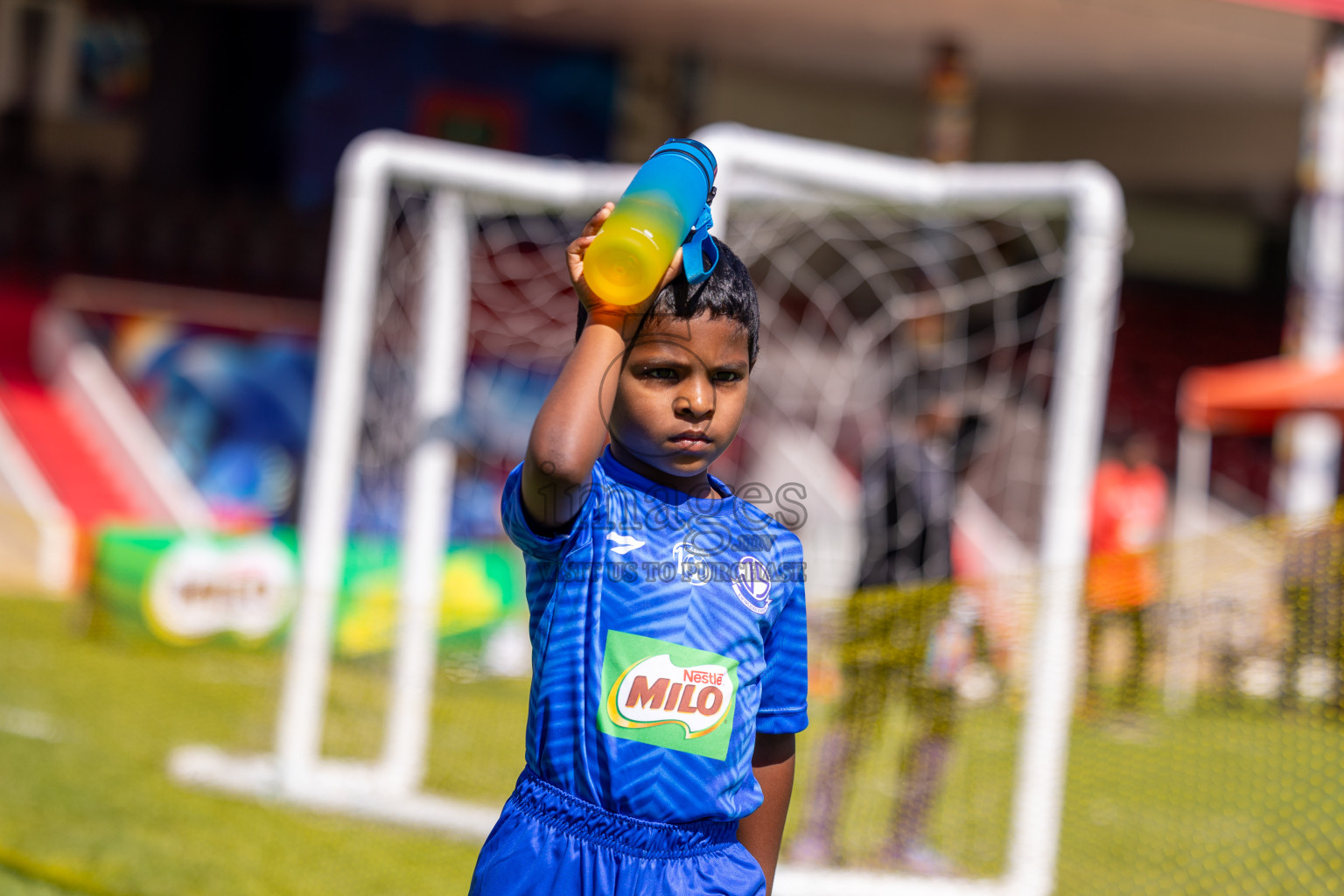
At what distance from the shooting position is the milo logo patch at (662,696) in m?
1.54

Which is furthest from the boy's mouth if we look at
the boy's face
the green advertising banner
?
the green advertising banner

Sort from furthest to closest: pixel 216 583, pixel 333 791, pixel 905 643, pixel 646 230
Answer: pixel 216 583 < pixel 333 791 < pixel 905 643 < pixel 646 230

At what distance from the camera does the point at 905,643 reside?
4.58 m

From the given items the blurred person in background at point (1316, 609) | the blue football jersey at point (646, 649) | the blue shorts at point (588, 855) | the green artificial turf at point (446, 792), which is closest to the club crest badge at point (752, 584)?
the blue football jersey at point (646, 649)

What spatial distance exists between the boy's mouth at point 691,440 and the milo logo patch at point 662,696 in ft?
0.77

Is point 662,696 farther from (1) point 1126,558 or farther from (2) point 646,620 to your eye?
(1) point 1126,558

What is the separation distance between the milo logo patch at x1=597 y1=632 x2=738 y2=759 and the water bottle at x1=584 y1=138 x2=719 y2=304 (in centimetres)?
42

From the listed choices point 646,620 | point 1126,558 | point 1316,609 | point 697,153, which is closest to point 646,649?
point 646,620

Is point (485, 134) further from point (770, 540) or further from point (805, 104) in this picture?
point (770, 540)

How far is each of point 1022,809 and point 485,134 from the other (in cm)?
1222

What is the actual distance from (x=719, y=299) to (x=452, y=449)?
4451 mm

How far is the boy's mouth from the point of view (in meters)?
1.50

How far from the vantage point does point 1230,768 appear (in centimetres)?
634

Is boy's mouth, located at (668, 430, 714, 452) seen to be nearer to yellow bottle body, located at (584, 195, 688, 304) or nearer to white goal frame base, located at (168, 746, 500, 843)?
yellow bottle body, located at (584, 195, 688, 304)
